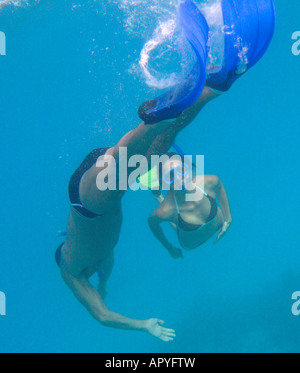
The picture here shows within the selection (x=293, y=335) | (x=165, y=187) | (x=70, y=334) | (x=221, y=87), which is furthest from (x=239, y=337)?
(x=70, y=334)

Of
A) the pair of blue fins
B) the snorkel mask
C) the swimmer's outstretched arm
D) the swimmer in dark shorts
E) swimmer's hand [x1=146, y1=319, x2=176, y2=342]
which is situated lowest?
swimmer's hand [x1=146, y1=319, x2=176, y2=342]

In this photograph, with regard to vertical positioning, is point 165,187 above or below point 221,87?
above

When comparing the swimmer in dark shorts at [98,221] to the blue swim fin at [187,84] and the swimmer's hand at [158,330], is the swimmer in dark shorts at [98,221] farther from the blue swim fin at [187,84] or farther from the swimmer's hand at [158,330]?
the blue swim fin at [187,84]

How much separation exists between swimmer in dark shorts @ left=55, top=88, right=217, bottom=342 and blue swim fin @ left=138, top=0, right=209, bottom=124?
0.39ft

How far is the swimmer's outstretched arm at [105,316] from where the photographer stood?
3731mm

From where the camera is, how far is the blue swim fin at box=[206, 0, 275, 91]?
259 cm

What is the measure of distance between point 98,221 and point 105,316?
1.34m

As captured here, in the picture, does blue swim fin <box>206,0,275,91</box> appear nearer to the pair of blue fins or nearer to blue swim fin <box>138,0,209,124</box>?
the pair of blue fins

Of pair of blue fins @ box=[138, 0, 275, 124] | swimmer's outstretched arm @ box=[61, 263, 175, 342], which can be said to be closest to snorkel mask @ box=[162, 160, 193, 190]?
pair of blue fins @ box=[138, 0, 275, 124]

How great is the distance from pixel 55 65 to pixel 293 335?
17126 mm

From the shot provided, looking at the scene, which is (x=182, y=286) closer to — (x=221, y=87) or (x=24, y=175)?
(x=24, y=175)

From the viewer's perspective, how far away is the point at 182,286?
68.6ft

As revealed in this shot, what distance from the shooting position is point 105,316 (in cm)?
425

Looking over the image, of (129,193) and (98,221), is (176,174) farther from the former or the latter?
(129,193)
